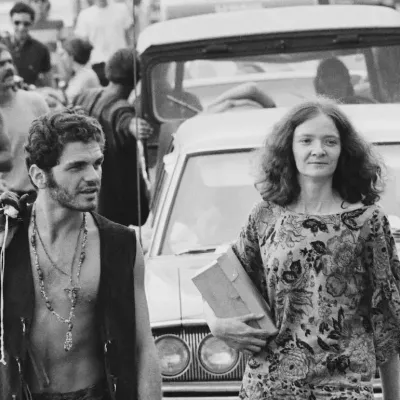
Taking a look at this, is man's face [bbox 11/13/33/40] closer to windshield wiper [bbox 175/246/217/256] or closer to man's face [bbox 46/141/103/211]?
windshield wiper [bbox 175/246/217/256]

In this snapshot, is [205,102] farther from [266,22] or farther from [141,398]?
[141,398]

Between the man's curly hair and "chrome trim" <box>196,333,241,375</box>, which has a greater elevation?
the man's curly hair

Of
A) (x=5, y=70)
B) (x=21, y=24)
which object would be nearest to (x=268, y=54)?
(x=5, y=70)

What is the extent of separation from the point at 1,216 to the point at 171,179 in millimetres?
3281

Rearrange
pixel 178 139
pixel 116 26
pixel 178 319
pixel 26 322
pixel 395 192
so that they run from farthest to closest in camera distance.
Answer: pixel 116 26
pixel 178 139
pixel 395 192
pixel 178 319
pixel 26 322

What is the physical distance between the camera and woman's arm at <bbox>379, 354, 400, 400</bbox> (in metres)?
4.99

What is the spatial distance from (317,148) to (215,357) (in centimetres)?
178

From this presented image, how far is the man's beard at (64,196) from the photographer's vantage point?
4723 mm

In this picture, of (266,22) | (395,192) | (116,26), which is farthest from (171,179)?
(116,26)

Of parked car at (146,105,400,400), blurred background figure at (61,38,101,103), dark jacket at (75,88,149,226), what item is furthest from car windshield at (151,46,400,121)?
blurred background figure at (61,38,101,103)

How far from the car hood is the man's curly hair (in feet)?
6.03

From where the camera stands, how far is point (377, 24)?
423 inches

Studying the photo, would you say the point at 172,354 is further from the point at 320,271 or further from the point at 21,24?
the point at 21,24

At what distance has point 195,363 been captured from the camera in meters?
6.56
